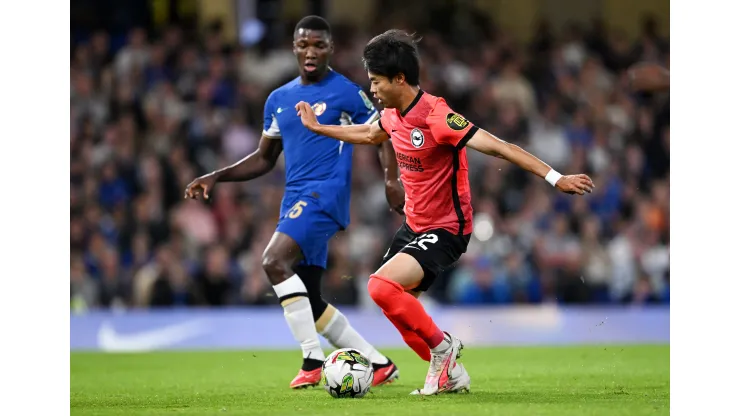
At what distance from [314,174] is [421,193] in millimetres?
1432

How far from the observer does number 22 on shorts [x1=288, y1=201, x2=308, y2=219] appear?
7.86 meters

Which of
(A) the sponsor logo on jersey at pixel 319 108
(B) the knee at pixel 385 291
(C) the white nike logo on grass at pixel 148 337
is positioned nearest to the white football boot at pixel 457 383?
(B) the knee at pixel 385 291

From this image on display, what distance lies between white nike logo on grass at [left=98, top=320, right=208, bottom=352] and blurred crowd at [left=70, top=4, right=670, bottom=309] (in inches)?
20.2

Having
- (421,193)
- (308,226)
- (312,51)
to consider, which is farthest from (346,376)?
(312,51)

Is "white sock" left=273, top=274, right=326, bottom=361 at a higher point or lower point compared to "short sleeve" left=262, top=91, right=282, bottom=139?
lower

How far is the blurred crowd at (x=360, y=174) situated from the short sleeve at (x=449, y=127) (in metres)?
7.71

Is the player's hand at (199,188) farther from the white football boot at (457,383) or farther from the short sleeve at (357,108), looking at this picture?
the white football boot at (457,383)

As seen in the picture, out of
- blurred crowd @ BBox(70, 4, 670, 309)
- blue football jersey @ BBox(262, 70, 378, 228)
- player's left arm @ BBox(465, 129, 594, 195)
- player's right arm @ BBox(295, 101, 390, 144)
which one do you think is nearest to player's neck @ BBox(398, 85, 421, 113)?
player's right arm @ BBox(295, 101, 390, 144)

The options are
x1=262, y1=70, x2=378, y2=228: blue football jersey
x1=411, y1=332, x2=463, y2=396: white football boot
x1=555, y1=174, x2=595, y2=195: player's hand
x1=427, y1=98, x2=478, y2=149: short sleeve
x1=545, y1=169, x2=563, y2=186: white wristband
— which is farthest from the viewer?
x1=262, y1=70, x2=378, y2=228: blue football jersey

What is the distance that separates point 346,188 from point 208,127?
27.0ft

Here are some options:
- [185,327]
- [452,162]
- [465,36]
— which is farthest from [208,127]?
[452,162]

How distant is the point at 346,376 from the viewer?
6.81 meters

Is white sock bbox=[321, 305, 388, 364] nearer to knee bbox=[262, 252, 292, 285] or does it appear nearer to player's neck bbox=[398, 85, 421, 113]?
knee bbox=[262, 252, 292, 285]

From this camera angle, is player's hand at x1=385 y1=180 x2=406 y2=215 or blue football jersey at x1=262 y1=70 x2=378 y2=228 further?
blue football jersey at x1=262 y1=70 x2=378 y2=228
